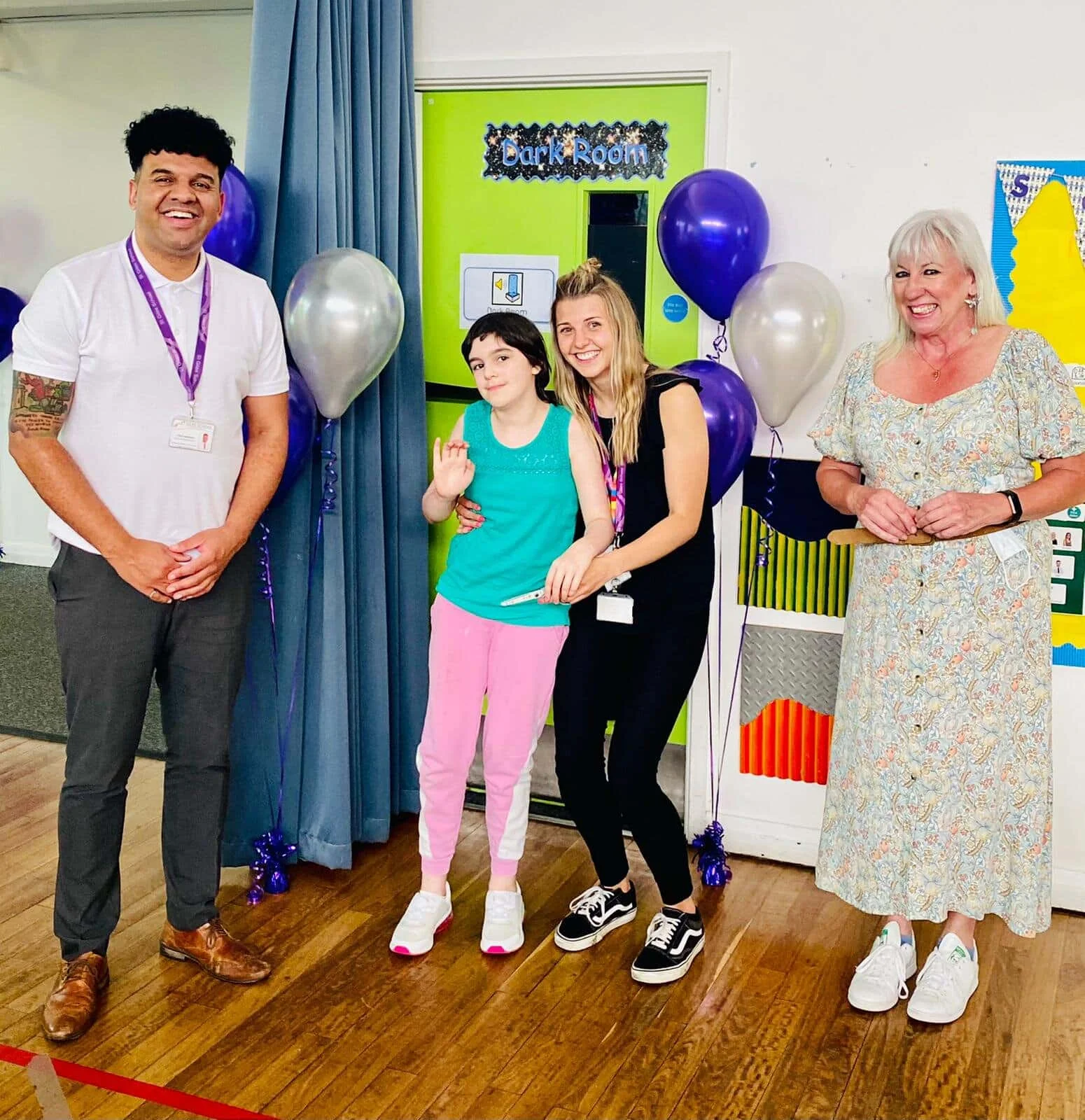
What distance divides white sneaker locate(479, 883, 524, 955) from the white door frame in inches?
30.8

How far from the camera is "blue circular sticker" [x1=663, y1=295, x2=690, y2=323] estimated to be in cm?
332

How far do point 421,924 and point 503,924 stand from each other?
0.59 feet

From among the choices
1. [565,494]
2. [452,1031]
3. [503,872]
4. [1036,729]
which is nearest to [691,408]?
[565,494]

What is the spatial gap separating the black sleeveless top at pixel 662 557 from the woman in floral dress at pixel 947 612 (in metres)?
0.33

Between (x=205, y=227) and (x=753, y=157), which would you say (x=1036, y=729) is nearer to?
(x=753, y=157)

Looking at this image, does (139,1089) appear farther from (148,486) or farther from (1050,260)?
(1050,260)

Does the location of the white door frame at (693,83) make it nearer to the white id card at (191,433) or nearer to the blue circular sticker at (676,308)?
the blue circular sticker at (676,308)

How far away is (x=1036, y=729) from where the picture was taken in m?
2.50

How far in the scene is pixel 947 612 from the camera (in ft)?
8.05

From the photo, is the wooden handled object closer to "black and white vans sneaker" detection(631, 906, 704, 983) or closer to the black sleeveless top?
the black sleeveless top

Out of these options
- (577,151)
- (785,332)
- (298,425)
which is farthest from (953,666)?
(577,151)

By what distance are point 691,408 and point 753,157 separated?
0.96 m

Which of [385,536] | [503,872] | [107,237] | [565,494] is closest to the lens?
[565,494]

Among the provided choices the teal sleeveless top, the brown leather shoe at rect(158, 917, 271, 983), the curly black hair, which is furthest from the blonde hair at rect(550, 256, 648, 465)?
the brown leather shoe at rect(158, 917, 271, 983)
